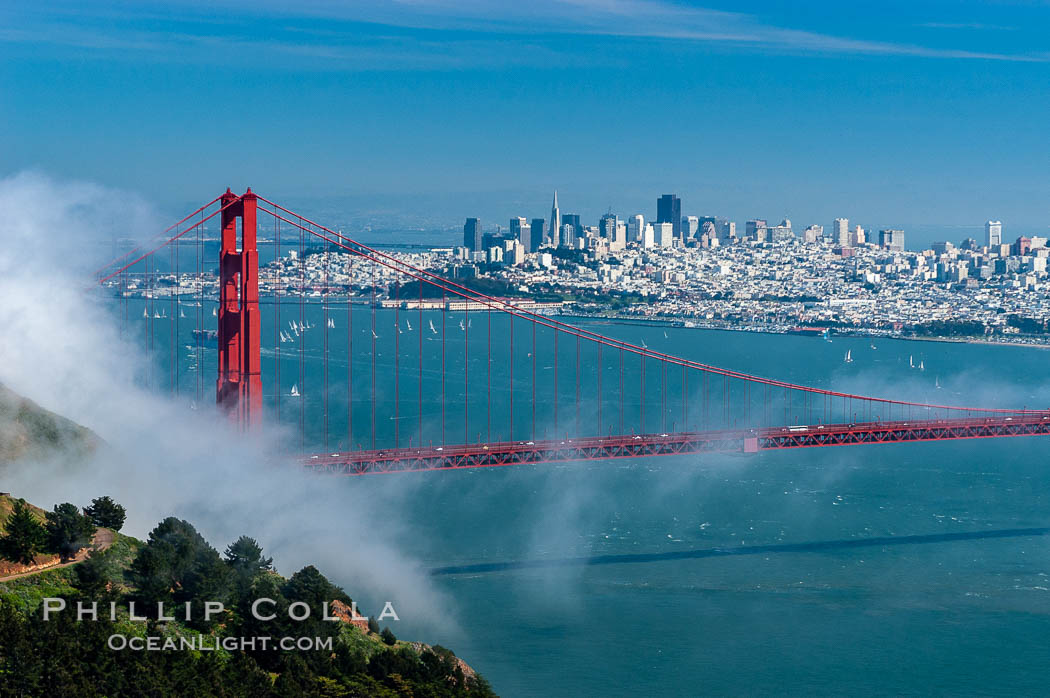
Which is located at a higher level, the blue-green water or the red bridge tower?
the red bridge tower

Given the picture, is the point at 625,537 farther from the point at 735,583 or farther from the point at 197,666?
the point at 197,666

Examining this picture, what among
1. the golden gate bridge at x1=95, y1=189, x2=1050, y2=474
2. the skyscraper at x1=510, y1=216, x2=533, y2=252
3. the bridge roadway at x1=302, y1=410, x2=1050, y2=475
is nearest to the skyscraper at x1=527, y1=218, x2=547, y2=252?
the skyscraper at x1=510, y1=216, x2=533, y2=252

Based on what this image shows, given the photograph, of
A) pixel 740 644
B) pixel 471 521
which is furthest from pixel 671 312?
pixel 740 644

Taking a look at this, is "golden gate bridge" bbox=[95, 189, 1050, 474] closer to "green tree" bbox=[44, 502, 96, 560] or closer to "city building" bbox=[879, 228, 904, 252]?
"green tree" bbox=[44, 502, 96, 560]

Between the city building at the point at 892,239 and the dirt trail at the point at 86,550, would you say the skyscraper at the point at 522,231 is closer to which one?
the city building at the point at 892,239

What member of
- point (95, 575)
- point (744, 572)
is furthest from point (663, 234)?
point (95, 575)

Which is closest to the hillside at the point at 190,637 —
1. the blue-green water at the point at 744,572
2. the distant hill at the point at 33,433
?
the distant hill at the point at 33,433
